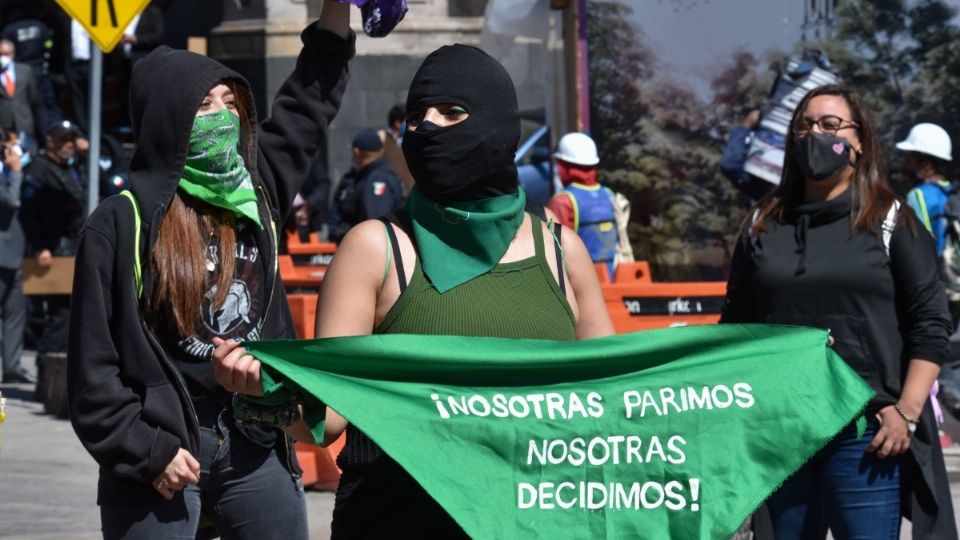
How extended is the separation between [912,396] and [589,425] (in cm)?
180

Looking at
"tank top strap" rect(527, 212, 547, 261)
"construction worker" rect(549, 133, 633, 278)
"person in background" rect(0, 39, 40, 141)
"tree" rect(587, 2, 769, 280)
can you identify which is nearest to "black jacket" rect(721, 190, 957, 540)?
"tank top strap" rect(527, 212, 547, 261)

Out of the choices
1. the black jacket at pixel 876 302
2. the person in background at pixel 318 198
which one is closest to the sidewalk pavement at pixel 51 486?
the black jacket at pixel 876 302

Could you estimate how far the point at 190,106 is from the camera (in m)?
3.95

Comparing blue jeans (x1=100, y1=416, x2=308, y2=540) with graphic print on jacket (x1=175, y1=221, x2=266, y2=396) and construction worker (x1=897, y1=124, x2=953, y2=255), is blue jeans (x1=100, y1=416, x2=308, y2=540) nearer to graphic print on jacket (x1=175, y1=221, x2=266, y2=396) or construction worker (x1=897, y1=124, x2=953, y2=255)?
graphic print on jacket (x1=175, y1=221, x2=266, y2=396)

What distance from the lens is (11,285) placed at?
13.2 meters

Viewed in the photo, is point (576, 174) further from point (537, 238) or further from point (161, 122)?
point (537, 238)

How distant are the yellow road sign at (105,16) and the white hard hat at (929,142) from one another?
4387 millimetres

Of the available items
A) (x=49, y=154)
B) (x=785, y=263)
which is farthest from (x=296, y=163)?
(x=49, y=154)

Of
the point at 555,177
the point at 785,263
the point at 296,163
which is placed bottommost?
the point at 555,177

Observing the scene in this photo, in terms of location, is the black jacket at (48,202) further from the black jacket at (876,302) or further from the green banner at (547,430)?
the green banner at (547,430)

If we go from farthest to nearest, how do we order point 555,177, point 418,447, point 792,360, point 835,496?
point 555,177 < point 835,496 < point 792,360 < point 418,447

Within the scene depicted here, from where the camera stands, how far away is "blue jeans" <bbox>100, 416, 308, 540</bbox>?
3840 mm

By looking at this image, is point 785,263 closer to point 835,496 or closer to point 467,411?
point 835,496

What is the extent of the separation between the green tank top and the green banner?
0.06 metres
